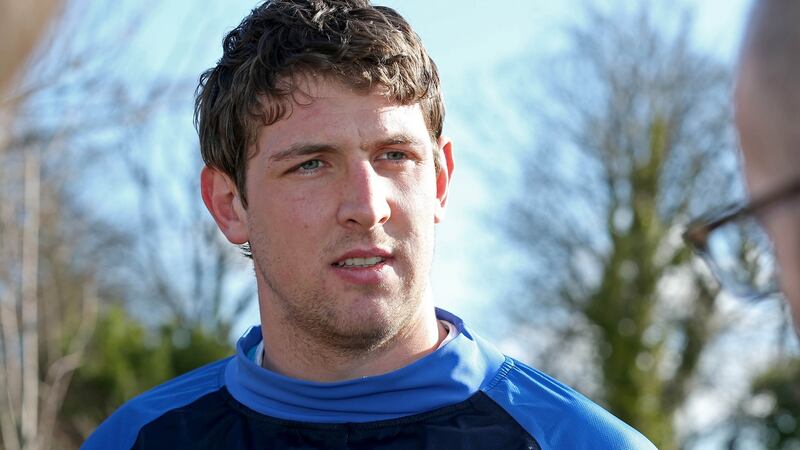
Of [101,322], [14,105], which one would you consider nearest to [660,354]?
[101,322]

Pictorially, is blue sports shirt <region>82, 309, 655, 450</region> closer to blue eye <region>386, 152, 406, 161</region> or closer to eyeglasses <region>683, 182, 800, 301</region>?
blue eye <region>386, 152, 406, 161</region>

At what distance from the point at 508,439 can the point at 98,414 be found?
1294 centimetres

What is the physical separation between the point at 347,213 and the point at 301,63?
41 centimetres

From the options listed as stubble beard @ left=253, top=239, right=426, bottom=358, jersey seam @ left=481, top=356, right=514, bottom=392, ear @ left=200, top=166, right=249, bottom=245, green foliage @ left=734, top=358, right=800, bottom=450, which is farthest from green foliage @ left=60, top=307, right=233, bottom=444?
jersey seam @ left=481, top=356, right=514, bottom=392

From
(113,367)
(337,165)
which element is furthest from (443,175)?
(113,367)

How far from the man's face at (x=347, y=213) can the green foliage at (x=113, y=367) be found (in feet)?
36.7

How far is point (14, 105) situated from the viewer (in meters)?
5.42

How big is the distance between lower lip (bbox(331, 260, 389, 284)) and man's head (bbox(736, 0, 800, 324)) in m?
1.45

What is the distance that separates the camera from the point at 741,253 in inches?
54.5

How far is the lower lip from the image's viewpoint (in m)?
2.56

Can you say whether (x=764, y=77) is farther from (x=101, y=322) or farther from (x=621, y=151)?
(x=621, y=151)

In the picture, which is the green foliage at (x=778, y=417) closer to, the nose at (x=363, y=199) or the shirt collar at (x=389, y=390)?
the shirt collar at (x=389, y=390)

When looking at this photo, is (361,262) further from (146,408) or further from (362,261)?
(146,408)

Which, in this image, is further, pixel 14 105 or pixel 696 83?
pixel 696 83
